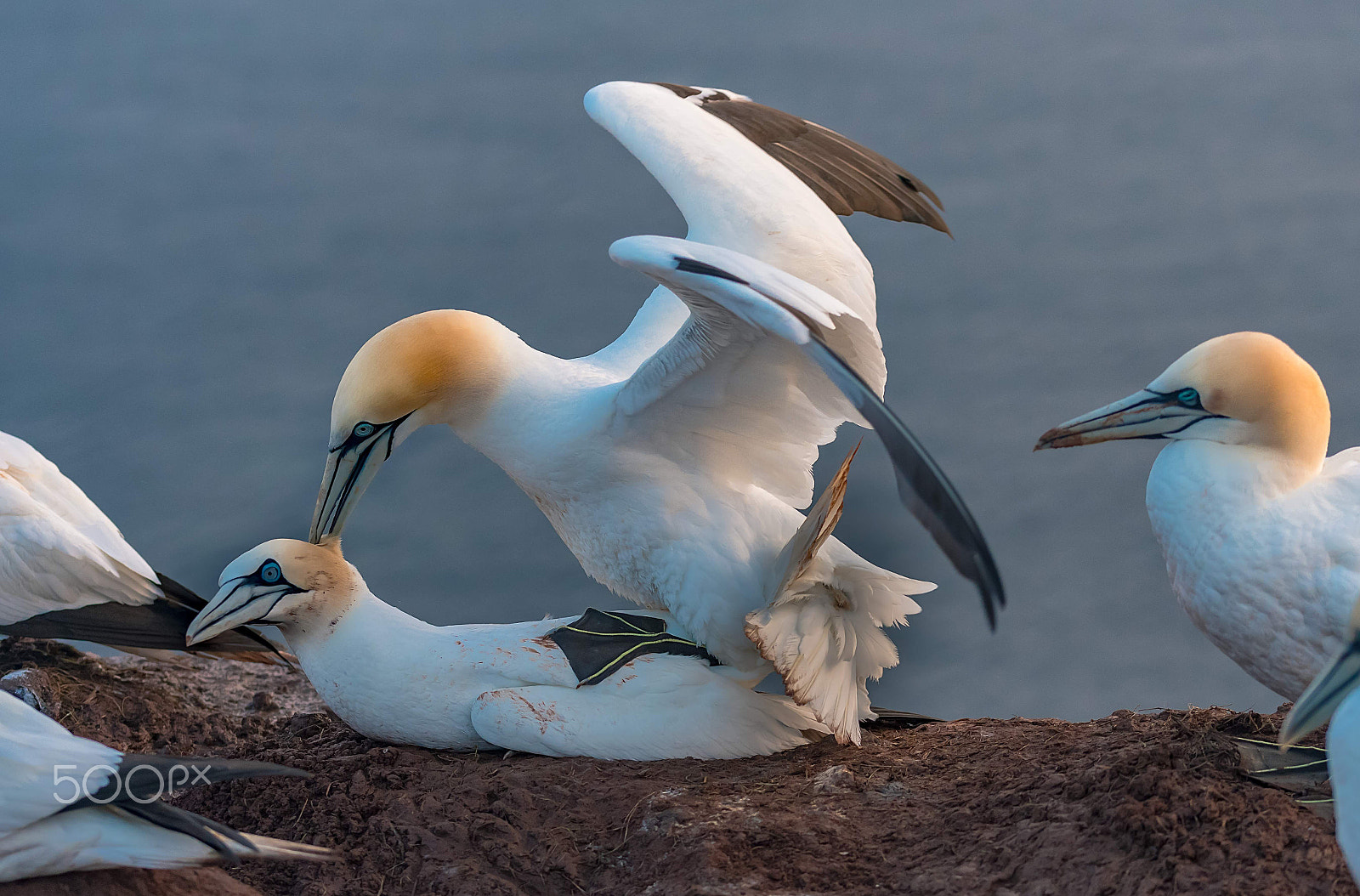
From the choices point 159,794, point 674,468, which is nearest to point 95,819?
point 159,794

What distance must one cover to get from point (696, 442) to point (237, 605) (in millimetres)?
1519

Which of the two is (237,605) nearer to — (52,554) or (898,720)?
(52,554)

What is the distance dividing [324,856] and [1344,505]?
255cm

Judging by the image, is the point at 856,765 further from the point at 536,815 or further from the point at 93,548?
the point at 93,548

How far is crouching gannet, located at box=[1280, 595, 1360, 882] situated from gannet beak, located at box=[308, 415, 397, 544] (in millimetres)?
2573

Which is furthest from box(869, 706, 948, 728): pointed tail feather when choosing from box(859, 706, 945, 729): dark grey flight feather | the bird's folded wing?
the bird's folded wing

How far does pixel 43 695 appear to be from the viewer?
4.33 meters

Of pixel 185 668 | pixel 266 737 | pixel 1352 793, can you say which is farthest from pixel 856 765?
pixel 185 668

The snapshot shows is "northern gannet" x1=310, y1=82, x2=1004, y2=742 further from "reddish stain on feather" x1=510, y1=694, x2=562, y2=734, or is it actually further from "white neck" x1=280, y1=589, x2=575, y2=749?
"reddish stain on feather" x1=510, y1=694, x2=562, y2=734

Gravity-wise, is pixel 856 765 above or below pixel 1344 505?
below

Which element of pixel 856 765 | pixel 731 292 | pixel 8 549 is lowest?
pixel 856 765

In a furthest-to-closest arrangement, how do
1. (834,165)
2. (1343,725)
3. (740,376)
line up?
(834,165), (740,376), (1343,725)

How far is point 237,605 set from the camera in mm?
4250

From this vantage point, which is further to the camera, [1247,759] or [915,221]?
[915,221]
